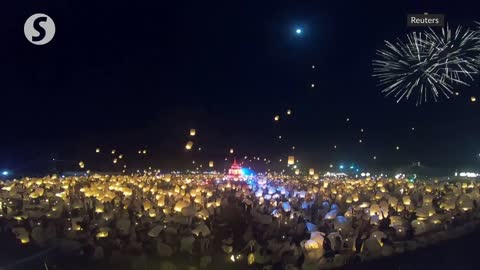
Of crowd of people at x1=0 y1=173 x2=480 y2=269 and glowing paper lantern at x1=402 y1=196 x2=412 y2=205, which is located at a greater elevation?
glowing paper lantern at x1=402 y1=196 x2=412 y2=205

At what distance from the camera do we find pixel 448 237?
1474 centimetres

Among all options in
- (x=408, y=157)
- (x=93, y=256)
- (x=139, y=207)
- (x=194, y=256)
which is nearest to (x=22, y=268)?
(x=93, y=256)

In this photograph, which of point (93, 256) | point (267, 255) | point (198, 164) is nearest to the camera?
point (267, 255)

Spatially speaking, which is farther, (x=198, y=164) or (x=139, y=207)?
(x=198, y=164)

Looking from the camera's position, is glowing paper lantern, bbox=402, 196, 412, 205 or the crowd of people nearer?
the crowd of people

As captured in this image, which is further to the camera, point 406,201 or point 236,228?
point 406,201

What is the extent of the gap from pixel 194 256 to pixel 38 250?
156 inches

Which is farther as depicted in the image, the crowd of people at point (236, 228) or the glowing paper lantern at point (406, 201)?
the glowing paper lantern at point (406, 201)

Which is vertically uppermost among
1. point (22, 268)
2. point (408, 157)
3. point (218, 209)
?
point (408, 157)

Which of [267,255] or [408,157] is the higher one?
[408,157]

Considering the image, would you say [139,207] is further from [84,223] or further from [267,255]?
[267,255]

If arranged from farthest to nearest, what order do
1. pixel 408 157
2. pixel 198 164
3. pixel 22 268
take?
pixel 198 164 < pixel 408 157 < pixel 22 268

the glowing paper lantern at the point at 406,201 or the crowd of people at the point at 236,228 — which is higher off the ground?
the glowing paper lantern at the point at 406,201

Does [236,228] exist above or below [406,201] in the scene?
below
